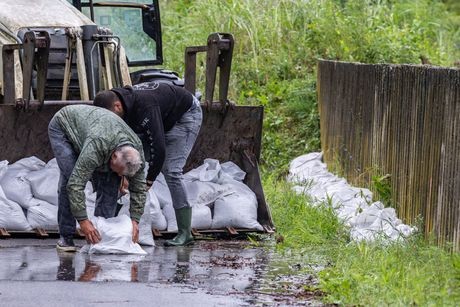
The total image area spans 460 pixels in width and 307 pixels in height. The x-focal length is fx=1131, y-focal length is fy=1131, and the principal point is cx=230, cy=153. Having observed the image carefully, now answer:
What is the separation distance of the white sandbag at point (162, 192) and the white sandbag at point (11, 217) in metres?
1.26

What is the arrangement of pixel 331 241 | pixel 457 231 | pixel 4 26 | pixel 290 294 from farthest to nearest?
pixel 4 26
pixel 331 241
pixel 457 231
pixel 290 294

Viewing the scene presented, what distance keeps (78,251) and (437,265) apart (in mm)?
3045

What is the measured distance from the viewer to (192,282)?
824 cm

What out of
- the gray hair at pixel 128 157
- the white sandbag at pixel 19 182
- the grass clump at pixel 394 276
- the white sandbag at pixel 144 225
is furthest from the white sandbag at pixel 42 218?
the grass clump at pixel 394 276

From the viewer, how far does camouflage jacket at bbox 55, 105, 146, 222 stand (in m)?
8.97

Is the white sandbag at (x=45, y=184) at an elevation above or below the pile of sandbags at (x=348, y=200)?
above

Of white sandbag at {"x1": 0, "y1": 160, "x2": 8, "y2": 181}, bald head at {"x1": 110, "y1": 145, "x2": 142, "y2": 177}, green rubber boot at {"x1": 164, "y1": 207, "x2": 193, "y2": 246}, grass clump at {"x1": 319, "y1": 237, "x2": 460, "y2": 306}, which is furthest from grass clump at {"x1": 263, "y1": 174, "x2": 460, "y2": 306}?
white sandbag at {"x1": 0, "y1": 160, "x2": 8, "y2": 181}

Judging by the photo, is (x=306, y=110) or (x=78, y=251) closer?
(x=78, y=251)

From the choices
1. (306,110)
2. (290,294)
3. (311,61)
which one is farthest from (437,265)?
→ (311,61)

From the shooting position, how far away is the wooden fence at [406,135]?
357 inches

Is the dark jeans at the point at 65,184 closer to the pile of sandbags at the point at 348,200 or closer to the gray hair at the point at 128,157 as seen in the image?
the gray hair at the point at 128,157

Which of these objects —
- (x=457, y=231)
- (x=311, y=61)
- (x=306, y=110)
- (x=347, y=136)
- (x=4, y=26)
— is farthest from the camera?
(x=311, y=61)

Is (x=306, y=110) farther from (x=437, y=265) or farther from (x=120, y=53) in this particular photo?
(x=437, y=265)

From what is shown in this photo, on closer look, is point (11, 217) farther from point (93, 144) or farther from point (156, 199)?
point (93, 144)
